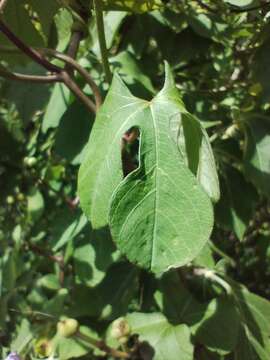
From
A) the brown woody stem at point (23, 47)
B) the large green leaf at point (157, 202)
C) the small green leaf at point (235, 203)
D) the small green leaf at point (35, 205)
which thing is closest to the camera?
the large green leaf at point (157, 202)

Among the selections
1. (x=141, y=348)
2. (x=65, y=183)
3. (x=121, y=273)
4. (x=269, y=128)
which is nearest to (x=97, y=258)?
(x=121, y=273)

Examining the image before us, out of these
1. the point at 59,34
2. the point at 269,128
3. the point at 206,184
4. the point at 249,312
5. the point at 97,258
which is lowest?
the point at 249,312

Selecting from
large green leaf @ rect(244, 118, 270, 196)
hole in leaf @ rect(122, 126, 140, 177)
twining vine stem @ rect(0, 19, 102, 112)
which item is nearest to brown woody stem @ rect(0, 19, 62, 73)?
twining vine stem @ rect(0, 19, 102, 112)

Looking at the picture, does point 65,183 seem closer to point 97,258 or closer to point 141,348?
point 97,258

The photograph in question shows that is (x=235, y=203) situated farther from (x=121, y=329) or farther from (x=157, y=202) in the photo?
(x=157, y=202)

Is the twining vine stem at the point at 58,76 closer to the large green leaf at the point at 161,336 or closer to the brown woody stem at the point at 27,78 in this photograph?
the brown woody stem at the point at 27,78

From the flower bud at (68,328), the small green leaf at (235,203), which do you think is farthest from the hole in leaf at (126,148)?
the flower bud at (68,328)

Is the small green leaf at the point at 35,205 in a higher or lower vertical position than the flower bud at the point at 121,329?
higher
